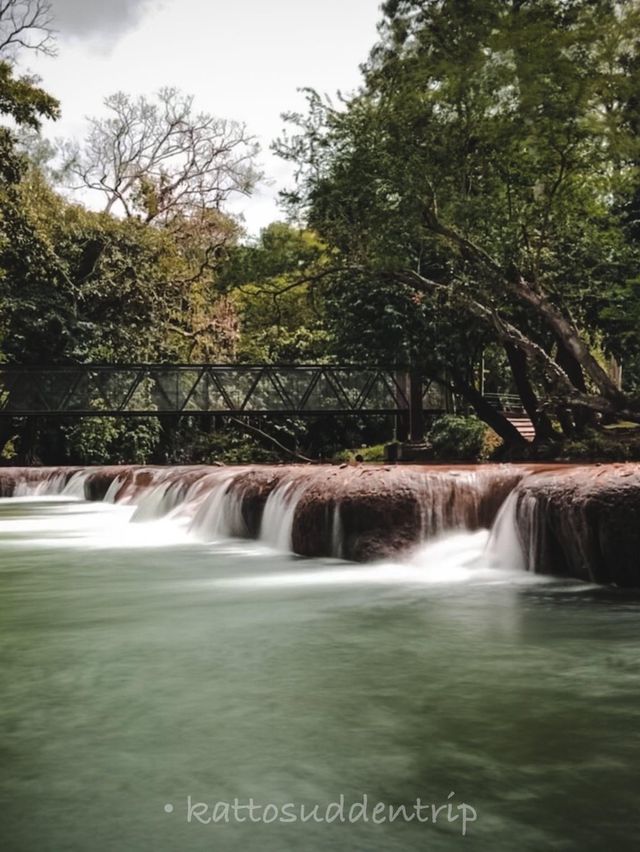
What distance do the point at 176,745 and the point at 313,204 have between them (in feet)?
60.0

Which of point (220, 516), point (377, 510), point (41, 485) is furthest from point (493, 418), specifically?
point (377, 510)

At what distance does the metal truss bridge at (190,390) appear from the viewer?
2978cm

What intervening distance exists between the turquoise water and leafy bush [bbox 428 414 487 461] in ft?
56.3

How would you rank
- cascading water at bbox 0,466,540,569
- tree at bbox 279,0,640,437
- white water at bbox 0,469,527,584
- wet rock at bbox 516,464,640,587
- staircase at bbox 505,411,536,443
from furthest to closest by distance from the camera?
staircase at bbox 505,411,536,443, tree at bbox 279,0,640,437, cascading water at bbox 0,466,540,569, white water at bbox 0,469,527,584, wet rock at bbox 516,464,640,587

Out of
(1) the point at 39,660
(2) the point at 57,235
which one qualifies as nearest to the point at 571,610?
(1) the point at 39,660

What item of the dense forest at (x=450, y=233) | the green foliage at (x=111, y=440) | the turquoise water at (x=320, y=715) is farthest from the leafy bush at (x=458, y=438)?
the turquoise water at (x=320, y=715)

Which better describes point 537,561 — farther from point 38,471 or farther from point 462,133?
point 38,471

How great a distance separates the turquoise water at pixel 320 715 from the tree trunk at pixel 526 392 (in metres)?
16.0

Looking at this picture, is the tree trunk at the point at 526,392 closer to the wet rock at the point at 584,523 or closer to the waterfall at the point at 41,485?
the waterfall at the point at 41,485

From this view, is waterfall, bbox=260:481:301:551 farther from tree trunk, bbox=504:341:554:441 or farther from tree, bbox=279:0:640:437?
tree trunk, bbox=504:341:554:441

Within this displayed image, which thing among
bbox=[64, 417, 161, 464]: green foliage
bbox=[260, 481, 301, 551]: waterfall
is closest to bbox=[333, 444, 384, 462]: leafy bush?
bbox=[64, 417, 161, 464]: green foliage

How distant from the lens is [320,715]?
14.4 feet

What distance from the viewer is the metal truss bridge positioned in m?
29.8

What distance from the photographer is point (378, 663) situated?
5492mm
